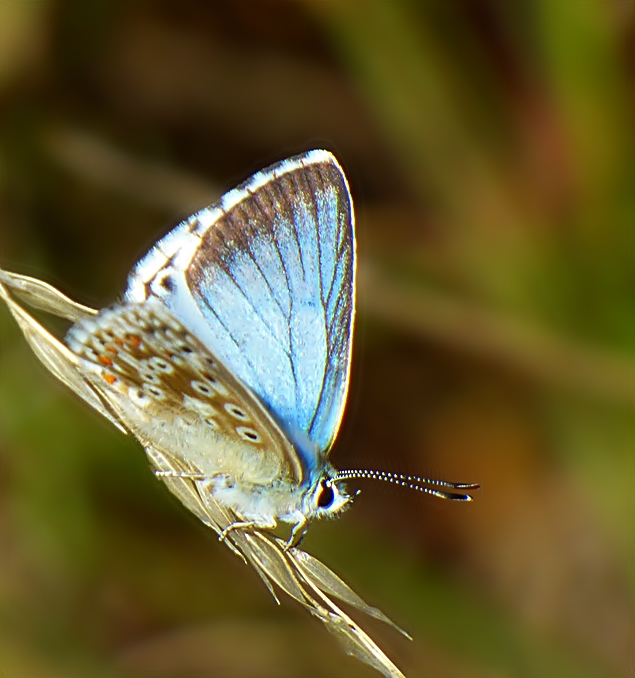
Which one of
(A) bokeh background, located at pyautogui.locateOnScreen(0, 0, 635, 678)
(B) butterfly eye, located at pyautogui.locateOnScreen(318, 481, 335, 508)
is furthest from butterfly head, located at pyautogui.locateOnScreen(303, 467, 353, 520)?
(A) bokeh background, located at pyautogui.locateOnScreen(0, 0, 635, 678)

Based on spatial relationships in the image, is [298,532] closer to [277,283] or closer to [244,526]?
[244,526]

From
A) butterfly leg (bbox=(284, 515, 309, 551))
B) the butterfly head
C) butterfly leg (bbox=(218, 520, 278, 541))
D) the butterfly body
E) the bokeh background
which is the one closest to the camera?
Result: butterfly leg (bbox=(218, 520, 278, 541))

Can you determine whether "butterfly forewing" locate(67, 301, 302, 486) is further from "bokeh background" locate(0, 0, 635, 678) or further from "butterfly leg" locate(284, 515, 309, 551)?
"bokeh background" locate(0, 0, 635, 678)

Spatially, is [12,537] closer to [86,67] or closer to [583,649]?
[86,67]

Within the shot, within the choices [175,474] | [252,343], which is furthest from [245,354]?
[175,474]

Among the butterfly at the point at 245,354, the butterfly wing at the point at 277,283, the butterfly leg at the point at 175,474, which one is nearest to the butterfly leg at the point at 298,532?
the butterfly at the point at 245,354

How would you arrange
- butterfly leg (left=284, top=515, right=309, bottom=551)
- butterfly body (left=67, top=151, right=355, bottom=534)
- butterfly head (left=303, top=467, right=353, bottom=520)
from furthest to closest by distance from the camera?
1. butterfly head (left=303, top=467, right=353, bottom=520)
2. butterfly leg (left=284, top=515, right=309, bottom=551)
3. butterfly body (left=67, top=151, right=355, bottom=534)

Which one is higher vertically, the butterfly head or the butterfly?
the butterfly

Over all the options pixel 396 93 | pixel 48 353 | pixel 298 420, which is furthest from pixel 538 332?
pixel 48 353

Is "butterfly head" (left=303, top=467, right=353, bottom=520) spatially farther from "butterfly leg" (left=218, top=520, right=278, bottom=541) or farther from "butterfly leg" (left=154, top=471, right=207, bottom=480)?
"butterfly leg" (left=154, top=471, right=207, bottom=480)

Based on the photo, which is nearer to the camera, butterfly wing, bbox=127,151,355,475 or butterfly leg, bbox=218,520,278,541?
butterfly leg, bbox=218,520,278,541
